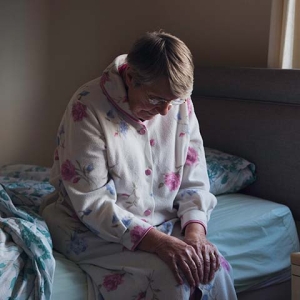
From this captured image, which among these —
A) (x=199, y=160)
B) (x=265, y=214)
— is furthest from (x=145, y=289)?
(x=265, y=214)

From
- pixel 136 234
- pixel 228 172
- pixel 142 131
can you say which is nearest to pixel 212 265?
→ pixel 136 234

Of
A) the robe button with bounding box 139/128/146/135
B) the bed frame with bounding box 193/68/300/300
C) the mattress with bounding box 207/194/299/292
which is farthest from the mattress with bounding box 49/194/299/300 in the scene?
the robe button with bounding box 139/128/146/135

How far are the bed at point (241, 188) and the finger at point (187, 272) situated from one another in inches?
10.1

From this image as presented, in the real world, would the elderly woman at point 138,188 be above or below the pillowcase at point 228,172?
above

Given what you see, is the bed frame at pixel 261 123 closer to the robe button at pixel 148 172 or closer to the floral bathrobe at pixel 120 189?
the floral bathrobe at pixel 120 189

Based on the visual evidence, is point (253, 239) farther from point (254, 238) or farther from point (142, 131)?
point (142, 131)

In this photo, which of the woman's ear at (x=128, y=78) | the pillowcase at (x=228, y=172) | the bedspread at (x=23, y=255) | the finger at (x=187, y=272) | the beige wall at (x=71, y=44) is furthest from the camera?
the beige wall at (x=71, y=44)

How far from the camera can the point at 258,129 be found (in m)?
2.16

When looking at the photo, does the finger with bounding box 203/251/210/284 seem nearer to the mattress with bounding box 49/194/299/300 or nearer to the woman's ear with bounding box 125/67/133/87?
the mattress with bounding box 49/194/299/300

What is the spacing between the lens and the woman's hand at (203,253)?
148cm

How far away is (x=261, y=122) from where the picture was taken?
2.15m

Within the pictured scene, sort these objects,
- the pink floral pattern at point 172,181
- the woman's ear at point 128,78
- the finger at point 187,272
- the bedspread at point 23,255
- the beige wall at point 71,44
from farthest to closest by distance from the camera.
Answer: the beige wall at point 71,44 → the pink floral pattern at point 172,181 → the woman's ear at point 128,78 → the finger at point 187,272 → the bedspread at point 23,255

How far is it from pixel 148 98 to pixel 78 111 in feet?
0.65

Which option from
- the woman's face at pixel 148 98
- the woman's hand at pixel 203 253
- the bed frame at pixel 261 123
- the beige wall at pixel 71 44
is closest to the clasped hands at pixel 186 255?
the woman's hand at pixel 203 253
